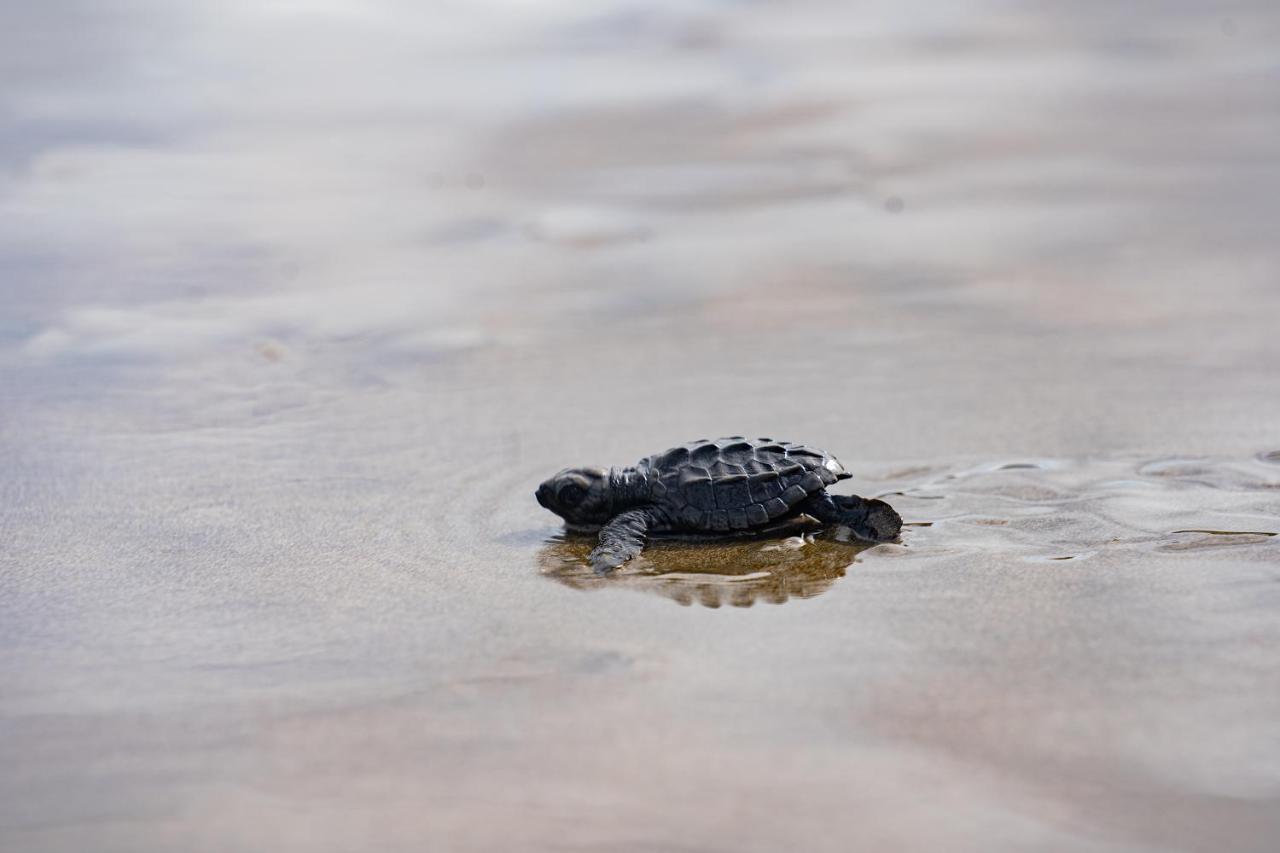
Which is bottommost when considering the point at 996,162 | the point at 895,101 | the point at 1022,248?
Answer: the point at 1022,248

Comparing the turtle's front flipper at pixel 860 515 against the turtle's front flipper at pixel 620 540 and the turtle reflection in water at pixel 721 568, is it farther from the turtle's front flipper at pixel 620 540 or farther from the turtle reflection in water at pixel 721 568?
the turtle's front flipper at pixel 620 540

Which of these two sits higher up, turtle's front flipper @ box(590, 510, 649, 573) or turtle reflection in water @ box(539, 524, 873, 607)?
turtle's front flipper @ box(590, 510, 649, 573)

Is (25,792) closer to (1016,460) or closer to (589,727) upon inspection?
(589,727)

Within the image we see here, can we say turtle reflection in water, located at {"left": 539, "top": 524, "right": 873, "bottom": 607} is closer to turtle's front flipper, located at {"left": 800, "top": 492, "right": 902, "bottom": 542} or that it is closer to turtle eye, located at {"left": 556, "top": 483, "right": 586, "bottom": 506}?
turtle's front flipper, located at {"left": 800, "top": 492, "right": 902, "bottom": 542}

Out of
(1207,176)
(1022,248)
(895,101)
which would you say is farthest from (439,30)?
(1207,176)

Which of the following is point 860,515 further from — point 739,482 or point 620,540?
point 620,540

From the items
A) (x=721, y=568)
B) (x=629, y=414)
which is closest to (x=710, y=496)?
(x=721, y=568)

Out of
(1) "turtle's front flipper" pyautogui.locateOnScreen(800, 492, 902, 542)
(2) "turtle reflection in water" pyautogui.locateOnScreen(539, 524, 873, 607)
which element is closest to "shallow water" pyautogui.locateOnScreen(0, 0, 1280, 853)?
(2) "turtle reflection in water" pyautogui.locateOnScreen(539, 524, 873, 607)
